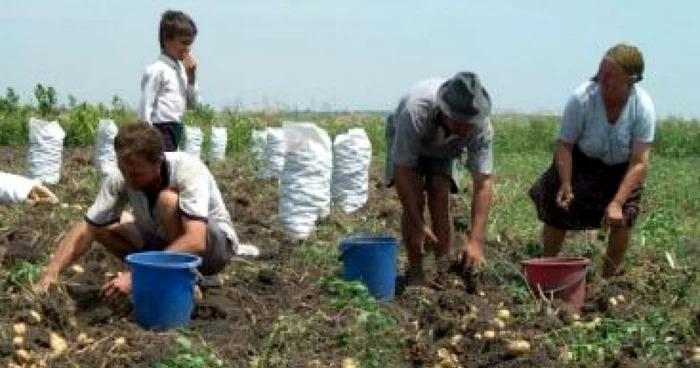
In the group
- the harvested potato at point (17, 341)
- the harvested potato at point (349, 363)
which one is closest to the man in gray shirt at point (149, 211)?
the harvested potato at point (17, 341)

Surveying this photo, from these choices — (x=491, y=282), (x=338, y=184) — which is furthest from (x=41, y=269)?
(x=338, y=184)

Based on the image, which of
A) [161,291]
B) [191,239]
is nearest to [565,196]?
[191,239]

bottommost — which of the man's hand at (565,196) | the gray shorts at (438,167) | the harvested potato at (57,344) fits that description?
the harvested potato at (57,344)

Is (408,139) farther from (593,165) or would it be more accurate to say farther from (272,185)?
(272,185)

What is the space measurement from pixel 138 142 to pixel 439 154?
1838 mm

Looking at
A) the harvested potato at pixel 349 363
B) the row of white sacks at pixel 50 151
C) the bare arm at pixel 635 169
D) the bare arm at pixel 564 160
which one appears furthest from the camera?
the row of white sacks at pixel 50 151

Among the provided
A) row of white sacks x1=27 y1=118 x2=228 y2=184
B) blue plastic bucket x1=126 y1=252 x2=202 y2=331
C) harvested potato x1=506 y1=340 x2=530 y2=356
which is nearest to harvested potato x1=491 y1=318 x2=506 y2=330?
harvested potato x1=506 y1=340 x2=530 y2=356

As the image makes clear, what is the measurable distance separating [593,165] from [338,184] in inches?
135

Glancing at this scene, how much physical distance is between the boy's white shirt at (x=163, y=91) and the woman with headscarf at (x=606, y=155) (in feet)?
7.94

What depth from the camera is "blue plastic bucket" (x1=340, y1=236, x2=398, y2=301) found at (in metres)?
5.43

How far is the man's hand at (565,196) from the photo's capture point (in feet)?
20.0

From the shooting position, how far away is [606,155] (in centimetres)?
616

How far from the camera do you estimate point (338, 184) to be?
369 inches

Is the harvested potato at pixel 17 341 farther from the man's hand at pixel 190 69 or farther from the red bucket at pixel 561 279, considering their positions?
the man's hand at pixel 190 69
